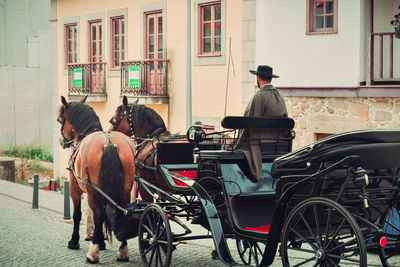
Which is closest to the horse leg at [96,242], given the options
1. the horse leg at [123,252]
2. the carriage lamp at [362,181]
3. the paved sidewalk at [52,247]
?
the paved sidewalk at [52,247]

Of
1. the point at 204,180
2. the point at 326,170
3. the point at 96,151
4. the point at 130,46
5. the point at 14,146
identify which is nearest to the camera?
the point at 326,170

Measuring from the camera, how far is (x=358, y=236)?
4.93 meters

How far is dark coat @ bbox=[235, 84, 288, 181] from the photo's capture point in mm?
6840

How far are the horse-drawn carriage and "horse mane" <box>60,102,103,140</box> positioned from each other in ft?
8.95

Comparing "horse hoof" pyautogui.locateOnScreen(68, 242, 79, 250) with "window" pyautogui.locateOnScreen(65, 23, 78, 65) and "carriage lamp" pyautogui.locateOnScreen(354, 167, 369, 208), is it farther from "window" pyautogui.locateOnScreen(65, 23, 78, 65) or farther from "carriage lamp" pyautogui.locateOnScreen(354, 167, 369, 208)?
"window" pyautogui.locateOnScreen(65, 23, 78, 65)

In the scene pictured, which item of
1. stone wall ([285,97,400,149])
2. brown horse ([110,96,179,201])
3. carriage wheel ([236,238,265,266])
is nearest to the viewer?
carriage wheel ([236,238,265,266])

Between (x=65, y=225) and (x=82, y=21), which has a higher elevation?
(x=82, y=21)

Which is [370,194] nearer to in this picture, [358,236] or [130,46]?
[358,236]

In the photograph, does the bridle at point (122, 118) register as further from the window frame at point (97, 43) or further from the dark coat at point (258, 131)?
the window frame at point (97, 43)

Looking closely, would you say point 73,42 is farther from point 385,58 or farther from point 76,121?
point 76,121

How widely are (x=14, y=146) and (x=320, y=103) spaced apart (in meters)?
22.5

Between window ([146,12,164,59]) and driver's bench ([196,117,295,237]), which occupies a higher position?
window ([146,12,164,59])

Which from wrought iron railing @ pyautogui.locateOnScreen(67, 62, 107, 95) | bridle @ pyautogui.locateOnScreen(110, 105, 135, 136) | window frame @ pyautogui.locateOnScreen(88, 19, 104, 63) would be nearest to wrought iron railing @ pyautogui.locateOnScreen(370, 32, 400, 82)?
bridle @ pyautogui.locateOnScreen(110, 105, 135, 136)

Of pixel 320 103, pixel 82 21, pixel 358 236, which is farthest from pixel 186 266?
pixel 82 21
